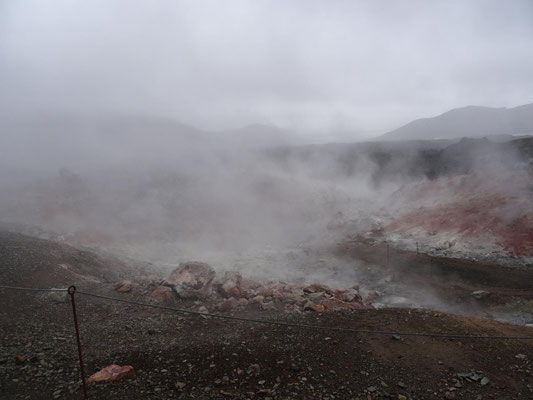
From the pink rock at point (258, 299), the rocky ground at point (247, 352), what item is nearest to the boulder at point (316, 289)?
the rocky ground at point (247, 352)

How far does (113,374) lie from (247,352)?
204 centimetres

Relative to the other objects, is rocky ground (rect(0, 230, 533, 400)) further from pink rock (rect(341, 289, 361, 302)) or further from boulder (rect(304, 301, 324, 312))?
pink rock (rect(341, 289, 361, 302))

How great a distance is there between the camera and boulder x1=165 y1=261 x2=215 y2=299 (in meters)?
8.04

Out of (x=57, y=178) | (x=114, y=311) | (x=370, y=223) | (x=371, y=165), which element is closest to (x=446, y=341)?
(x=114, y=311)

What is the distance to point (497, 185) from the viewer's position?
56.9 feet

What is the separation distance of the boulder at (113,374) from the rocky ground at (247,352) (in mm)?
89

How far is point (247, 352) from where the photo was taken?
217 inches

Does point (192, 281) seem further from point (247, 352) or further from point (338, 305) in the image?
point (338, 305)

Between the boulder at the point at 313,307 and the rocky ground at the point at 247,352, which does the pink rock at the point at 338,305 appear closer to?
the rocky ground at the point at 247,352

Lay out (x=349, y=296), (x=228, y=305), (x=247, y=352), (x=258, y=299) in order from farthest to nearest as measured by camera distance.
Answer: (x=349, y=296), (x=258, y=299), (x=228, y=305), (x=247, y=352)

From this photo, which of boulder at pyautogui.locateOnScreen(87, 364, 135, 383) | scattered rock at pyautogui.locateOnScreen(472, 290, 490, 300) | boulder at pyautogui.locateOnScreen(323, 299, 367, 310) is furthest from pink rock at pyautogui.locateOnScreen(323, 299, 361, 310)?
scattered rock at pyautogui.locateOnScreen(472, 290, 490, 300)

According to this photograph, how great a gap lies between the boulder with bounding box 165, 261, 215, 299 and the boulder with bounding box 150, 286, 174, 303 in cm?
17

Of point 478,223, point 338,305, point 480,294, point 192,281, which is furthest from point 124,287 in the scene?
point 478,223

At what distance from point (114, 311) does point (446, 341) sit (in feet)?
21.5
